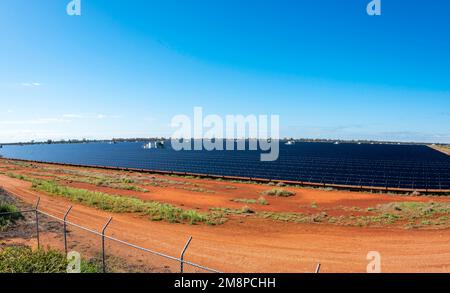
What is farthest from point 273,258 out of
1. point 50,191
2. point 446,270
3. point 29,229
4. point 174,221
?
point 50,191

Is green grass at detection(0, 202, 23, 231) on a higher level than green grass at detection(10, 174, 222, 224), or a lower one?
higher

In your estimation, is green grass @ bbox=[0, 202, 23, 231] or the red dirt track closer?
the red dirt track

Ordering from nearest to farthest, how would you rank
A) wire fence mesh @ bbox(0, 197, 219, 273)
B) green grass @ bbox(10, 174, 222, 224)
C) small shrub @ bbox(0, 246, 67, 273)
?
small shrub @ bbox(0, 246, 67, 273), wire fence mesh @ bbox(0, 197, 219, 273), green grass @ bbox(10, 174, 222, 224)

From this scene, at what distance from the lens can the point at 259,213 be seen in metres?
29.1

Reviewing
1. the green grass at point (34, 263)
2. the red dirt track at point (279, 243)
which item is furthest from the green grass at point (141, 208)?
the green grass at point (34, 263)

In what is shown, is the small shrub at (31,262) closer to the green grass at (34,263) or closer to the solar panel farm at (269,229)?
the green grass at (34,263)

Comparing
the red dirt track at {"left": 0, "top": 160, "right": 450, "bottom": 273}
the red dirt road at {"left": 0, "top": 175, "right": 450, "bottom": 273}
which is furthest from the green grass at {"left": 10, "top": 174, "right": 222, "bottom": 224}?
the red dirt road at {"left": 0, "top": 175, "right": 450, "bottom": 273}

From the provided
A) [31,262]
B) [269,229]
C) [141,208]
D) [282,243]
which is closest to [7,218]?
[141,208]

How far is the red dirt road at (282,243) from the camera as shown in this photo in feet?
50.2

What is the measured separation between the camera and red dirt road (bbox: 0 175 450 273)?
50.2 feet

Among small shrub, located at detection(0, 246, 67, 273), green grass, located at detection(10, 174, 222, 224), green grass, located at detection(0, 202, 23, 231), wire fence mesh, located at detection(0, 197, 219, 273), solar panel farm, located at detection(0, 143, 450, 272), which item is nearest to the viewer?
small shrub, located at detection(0, 246, 67, 273)

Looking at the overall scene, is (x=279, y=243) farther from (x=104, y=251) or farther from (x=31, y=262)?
(x=31, y=262)

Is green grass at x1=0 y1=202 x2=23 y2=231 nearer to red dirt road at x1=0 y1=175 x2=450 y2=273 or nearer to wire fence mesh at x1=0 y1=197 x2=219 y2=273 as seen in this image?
wire fence mesh at x1=0 y1=197 x2=219 y2=273

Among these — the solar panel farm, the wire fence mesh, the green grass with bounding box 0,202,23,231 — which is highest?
the green grass with bounding box 0,202,23,231
